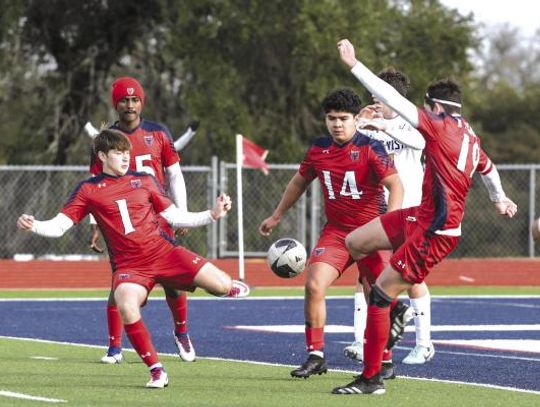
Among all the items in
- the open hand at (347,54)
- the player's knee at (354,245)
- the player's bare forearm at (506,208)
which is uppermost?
the open hand at (347,54)

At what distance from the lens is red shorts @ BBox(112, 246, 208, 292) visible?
386 inches

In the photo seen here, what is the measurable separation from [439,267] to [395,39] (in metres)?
8.69

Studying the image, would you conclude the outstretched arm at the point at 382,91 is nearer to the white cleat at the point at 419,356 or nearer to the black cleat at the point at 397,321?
the black cleat at the point at 397,321

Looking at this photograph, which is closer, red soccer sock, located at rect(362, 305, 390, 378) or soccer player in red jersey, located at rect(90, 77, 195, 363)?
red soccer sock, located at rect(362, 305, 390, 378)

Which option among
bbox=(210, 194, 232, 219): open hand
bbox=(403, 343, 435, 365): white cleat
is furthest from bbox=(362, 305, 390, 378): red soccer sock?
bbox=(403, 343, 435, 365): white cleat

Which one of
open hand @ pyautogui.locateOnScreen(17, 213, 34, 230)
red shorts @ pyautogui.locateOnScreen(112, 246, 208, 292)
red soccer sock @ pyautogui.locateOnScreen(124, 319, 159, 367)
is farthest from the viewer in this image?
red shorts @ pyautogui.locateOnScreen(112, 246, 208, 292)

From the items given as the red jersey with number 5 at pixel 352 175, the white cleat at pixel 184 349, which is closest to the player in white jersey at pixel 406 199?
the red jersey with number 5 at pixel 352 175

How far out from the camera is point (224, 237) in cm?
2628

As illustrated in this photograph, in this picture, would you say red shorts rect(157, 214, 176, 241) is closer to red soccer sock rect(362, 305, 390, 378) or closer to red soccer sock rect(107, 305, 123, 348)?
red soccer sock rect(107, 305, 123, 348)

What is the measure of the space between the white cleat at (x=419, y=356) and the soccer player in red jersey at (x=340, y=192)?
1.19m

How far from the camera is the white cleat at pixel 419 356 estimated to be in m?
11.4

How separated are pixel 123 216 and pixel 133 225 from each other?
9 cm

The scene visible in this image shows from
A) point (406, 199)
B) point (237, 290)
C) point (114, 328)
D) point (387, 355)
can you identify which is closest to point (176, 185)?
point (114, 328)

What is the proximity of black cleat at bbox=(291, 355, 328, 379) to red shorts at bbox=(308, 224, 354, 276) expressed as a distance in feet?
2.18
